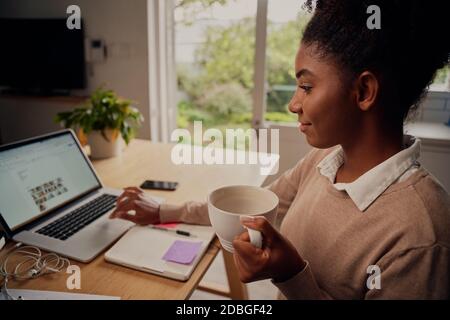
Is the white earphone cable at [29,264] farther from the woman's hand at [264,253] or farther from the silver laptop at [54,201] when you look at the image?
the woman's hand at [264,253]

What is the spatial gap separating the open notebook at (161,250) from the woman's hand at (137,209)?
0.08 ft

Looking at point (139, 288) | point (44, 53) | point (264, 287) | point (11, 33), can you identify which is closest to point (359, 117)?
point (139, 288)

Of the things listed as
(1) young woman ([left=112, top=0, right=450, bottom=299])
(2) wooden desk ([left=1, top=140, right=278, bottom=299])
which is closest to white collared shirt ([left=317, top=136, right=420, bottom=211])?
(1) young woman ([left=112, top=0, right=450, bottom=299])

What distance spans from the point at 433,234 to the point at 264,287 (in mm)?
1437

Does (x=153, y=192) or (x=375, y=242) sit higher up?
(x=375, y=242)

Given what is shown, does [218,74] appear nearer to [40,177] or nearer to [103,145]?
[103,145]

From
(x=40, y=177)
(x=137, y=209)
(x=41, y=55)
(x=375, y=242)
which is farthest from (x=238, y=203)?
(x=41, y=55)

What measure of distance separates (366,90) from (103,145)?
1195 mm

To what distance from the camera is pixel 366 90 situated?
1.60 feet

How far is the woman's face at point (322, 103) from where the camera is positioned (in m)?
0.50

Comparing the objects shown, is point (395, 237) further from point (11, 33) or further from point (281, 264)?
point (11, 33)

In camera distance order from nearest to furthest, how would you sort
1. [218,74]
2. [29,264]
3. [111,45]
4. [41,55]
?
[29,264] < [218,74] < [111,45] < [41,55]

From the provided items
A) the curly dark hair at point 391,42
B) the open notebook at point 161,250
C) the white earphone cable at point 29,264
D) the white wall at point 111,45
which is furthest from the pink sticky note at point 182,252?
the white wall at point 111,45
